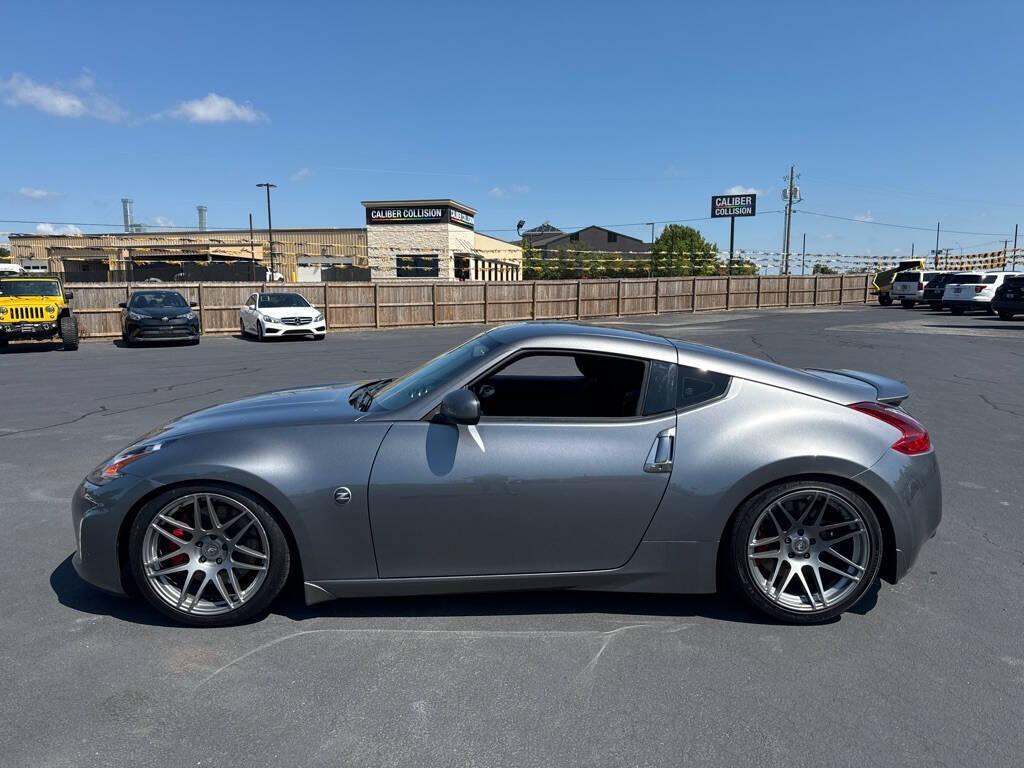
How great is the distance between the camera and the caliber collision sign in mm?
51531

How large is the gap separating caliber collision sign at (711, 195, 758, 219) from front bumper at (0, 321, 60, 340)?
43.4m

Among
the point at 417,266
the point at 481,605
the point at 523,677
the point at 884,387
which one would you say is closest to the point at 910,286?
the point at 417,266

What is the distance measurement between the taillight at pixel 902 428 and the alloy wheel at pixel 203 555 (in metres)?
3.05

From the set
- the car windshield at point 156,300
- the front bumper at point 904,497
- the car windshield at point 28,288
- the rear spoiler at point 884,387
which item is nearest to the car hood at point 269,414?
the front bumper at point 904,497

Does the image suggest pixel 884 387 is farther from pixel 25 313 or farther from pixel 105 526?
pixel 25 313

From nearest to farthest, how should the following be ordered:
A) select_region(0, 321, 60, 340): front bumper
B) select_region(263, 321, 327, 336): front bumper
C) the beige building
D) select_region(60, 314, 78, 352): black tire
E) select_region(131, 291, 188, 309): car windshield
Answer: select_region(0, 321, 60, 340): front bumper
select_region(60, 314, 78, 352): black tire
select_region(131, 291, 188, 309): car windshield
select_region(263, 321, 327, 336): front bumper
the beige building

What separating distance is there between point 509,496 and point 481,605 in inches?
29.4

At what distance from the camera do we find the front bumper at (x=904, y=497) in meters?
3.36

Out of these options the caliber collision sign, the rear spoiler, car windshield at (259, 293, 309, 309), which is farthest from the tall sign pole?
the rear spoiler

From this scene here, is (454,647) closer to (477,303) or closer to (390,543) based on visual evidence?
(390,543)

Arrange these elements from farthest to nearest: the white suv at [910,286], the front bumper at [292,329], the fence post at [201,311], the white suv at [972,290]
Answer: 1. the white suv at [910,286]
2. the white suv at [972,290]
3. the fence post at [201,311]
4. the front bumper at [292,329]

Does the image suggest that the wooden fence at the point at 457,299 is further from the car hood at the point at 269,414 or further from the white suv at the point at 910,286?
the car hood at the point at 269,414

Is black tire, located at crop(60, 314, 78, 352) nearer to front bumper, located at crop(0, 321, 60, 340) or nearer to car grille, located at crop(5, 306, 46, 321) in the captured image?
front bumper, located at crop(0, 321, 60, 340)

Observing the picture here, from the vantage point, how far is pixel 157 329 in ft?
62.9
